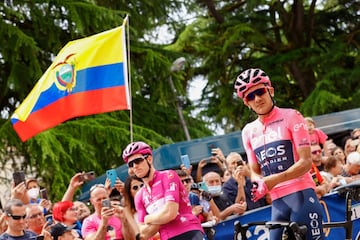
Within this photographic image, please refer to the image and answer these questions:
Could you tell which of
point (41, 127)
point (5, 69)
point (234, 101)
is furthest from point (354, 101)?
point (41, 127)

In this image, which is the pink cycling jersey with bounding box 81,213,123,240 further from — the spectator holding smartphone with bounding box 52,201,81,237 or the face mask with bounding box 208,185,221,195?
the face mask with bounding box 208,185,221,195

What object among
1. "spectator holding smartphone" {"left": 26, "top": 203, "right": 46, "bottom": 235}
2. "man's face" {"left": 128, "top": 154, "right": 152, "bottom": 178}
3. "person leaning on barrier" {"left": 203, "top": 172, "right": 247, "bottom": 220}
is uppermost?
"man's face" {"left": 128, "top": 154, "right": 152, "bottom": 178}

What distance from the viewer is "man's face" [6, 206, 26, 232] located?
721 centimetres

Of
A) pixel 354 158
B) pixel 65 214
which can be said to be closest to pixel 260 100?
pixel 65 214

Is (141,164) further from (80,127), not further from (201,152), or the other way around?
(80,127)

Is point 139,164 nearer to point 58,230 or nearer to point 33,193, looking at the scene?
point 58,230

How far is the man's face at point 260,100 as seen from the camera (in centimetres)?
591

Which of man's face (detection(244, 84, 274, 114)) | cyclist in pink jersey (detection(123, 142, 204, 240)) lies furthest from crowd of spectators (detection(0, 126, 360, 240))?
man's face (detection(244, 84, 274, 114))

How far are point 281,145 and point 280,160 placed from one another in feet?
0.39

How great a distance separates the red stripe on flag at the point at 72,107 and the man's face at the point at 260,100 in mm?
4704

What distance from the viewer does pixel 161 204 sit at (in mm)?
6246

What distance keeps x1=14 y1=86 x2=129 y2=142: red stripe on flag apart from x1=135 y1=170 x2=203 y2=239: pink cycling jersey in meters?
4.26

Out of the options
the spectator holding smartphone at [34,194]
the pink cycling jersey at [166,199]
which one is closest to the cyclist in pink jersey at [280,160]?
the pink cycling jersey at [166,199]

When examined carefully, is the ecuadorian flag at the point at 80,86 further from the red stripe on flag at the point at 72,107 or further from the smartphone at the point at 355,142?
the smartphone at the point at 355,142
